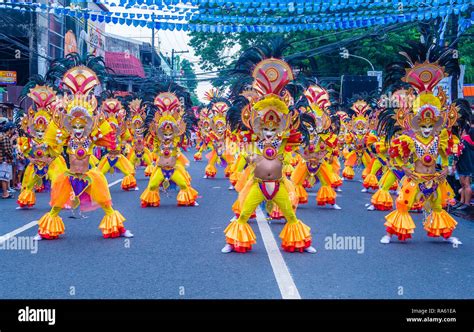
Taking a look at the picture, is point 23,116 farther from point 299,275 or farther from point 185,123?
point 299,275

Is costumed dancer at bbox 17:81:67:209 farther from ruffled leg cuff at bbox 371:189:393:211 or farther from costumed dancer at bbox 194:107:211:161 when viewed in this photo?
costumed dancer at bbox 194:107:211:161

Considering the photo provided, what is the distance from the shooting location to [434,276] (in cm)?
725

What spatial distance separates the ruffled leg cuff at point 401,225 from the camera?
9.06 meters

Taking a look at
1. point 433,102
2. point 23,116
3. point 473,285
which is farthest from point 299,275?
point 23,116

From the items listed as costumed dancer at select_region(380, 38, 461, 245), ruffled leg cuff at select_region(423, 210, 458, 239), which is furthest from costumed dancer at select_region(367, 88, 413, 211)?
ruffled leg cuff at select_region(423, 210, 458, 239)

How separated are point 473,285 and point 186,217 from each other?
6.21 metres

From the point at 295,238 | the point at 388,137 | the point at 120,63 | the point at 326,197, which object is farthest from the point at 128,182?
the point at 120,63

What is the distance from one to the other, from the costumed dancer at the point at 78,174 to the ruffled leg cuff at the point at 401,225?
3.76 meters

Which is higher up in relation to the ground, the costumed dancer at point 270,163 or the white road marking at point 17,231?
the costumed dancer at point 270,163

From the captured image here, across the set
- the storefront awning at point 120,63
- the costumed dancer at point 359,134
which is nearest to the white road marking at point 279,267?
the costumed dancer at point 359,134

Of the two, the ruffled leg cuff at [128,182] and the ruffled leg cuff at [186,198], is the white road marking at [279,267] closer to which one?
the ruffled leg cuff at [186,198]

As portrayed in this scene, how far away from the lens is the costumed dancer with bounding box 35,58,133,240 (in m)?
9.29

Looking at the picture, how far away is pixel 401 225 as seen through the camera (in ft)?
29.8

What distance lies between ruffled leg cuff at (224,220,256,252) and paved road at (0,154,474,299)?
12cm
